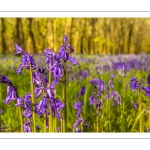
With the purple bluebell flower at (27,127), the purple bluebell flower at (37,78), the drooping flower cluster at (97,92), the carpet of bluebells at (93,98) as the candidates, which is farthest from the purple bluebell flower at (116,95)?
the purple bluebell flower at (37,78)

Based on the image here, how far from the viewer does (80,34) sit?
8.09 ft

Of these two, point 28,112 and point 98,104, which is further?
point 98,104

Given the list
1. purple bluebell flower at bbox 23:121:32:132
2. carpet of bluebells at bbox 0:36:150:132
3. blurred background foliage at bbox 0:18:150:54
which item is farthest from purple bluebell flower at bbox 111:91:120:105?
purple bluebell flower at bbox 23:121:32:132

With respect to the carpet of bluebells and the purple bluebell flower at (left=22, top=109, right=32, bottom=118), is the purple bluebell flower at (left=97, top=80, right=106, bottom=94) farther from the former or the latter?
the purple bluebell flower at (left=22, top=109, right=32, bottom=118)

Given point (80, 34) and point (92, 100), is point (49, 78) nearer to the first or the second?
point (92, 100)

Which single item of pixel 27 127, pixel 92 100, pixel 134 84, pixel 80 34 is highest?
pixel 80 34

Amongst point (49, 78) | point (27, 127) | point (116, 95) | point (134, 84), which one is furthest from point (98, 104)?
point (49, 78)

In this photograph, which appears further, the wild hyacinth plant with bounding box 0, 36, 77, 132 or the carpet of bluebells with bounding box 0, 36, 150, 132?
the carpet of bluebells with bounding box 0, 36, 150, 132

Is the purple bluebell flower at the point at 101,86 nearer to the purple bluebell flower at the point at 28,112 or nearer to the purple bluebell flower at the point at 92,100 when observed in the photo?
the purple bluebell flower at the point at 92,100

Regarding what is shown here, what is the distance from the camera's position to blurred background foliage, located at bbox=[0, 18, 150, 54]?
7.77 ft
